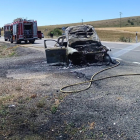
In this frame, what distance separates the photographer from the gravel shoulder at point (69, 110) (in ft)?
13.1

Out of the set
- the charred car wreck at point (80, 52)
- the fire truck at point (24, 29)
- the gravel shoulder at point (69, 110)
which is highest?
the fire truck at point (24, 29)

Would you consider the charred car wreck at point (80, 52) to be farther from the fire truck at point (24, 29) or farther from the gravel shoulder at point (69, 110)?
the fire truck at point (24, 29)

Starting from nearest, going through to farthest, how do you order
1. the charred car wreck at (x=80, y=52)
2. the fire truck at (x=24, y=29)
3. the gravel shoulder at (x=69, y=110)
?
the gravel shoulder at (x=69, y=110) < the charred car wreck at (x=80, y=52) < the fire truck at (x=24, y=29)

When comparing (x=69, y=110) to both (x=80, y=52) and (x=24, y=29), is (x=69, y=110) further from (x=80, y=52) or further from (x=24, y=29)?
(x=24, y=29)

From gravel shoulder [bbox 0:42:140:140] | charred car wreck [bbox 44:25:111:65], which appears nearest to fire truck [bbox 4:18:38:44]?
charred car wreck [bbox 44:25:111:65]

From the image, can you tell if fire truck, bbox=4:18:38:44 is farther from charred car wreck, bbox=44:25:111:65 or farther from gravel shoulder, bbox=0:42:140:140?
gravel shoulder, bbox=0:42:140:140

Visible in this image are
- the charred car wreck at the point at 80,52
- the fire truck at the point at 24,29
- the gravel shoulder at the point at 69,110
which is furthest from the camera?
the fire truck at the point at 24,29

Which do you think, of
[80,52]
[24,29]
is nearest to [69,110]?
[80,52]

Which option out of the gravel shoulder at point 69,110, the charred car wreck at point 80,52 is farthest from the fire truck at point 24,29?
the gravel shoulder at point 69,110

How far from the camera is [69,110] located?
196 inches

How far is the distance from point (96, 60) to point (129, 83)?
12.1 ft

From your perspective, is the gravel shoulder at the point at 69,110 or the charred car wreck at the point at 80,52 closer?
the gravel shoulder at the point at 69,110

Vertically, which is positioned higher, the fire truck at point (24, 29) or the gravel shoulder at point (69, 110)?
the fire truck at point (24, 29)

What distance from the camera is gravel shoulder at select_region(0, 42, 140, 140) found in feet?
13.1
